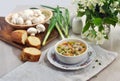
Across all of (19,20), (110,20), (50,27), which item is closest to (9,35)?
(19,20)

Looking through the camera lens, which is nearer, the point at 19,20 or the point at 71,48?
the point at 71,48

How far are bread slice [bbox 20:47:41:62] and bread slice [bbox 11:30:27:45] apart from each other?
8 cm

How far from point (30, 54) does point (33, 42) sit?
0.11m

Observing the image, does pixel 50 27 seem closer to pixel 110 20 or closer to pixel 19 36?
pixel 19 36

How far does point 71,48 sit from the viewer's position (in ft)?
3.43

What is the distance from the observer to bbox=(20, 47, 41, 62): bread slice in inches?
41.4

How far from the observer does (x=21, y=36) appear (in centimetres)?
116

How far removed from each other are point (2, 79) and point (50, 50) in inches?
9.6

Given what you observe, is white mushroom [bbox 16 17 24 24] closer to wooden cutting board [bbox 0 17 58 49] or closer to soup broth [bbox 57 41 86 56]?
wooden cutting board [bbox 0 17 58 49]

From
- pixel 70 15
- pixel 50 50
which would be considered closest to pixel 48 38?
pixel 50 50

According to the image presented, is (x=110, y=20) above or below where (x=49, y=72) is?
above

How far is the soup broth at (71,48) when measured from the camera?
102 cm

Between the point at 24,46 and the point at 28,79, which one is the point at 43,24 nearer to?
the point at 24,46

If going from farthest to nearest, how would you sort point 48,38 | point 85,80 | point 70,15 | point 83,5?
point 70,15 < point 48,38 < point 83,5 < point 85,80
